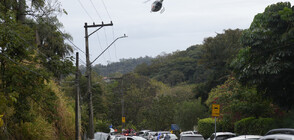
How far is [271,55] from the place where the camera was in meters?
22.9

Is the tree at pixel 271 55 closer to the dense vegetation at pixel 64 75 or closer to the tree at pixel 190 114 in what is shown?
the dense vegetation at pixel 64 75

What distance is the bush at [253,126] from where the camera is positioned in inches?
1106

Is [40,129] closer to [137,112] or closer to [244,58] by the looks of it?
[244,58]

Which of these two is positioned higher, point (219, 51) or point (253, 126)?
point (219, 51)

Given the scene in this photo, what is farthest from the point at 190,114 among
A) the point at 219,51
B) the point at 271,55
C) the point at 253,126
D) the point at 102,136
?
the point at 271,55

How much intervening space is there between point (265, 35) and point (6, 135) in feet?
47.7

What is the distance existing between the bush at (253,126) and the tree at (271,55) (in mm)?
2751

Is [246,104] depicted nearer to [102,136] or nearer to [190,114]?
[102,136]

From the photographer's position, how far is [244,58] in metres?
24.8

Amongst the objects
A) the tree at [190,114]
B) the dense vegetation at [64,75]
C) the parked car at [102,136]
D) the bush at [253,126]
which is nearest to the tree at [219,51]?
the tree at [190,114]

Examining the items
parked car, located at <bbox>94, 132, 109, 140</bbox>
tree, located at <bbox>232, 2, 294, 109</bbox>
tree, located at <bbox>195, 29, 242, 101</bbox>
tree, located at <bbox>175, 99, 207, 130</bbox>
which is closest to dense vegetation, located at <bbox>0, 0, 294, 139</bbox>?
tree, located at <bbox>232, 2, 294, 109</bbox>

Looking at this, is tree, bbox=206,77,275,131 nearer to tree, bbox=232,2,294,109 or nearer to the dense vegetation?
the dense vegetation

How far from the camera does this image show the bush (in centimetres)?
2810

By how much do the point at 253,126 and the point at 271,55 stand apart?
353 inches
